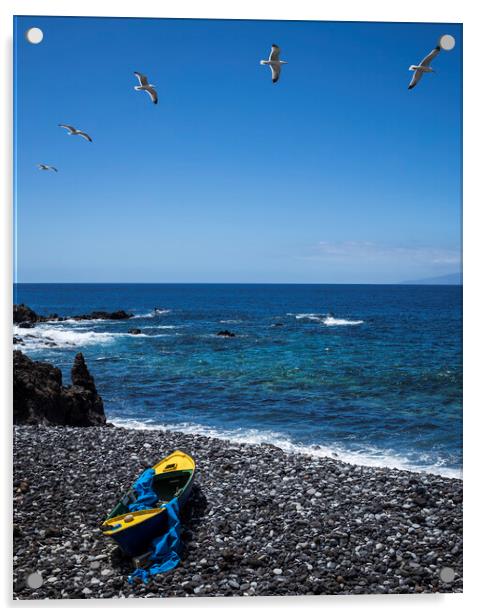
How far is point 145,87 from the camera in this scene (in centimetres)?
655

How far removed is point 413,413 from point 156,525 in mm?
5392

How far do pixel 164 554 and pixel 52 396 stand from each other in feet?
16.2

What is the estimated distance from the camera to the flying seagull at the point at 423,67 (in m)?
6.33

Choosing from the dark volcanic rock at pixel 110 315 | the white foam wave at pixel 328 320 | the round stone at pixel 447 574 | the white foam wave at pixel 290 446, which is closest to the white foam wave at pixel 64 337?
the white foam wave at pixel 290 446

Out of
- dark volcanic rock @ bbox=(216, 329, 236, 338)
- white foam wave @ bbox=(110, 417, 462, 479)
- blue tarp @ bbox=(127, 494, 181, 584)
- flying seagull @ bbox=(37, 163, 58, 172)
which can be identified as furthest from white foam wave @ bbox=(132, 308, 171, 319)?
blue tarp @ bbox=(127, 494, 181, 584)

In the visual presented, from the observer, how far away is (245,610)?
18.3 ft

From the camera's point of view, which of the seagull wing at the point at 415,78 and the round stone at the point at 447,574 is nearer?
the round stone at the point at 447,574

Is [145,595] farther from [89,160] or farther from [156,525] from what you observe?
[89,160]

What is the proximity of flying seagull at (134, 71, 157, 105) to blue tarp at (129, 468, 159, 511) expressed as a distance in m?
4.82

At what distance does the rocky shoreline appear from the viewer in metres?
5.51

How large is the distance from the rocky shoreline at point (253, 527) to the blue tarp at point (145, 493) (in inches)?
11.8

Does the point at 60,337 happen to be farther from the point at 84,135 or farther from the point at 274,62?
the point at 274,62

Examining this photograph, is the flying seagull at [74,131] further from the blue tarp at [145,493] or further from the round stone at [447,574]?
the round stone at [447,574]

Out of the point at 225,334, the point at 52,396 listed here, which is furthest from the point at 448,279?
the point at 225,334
